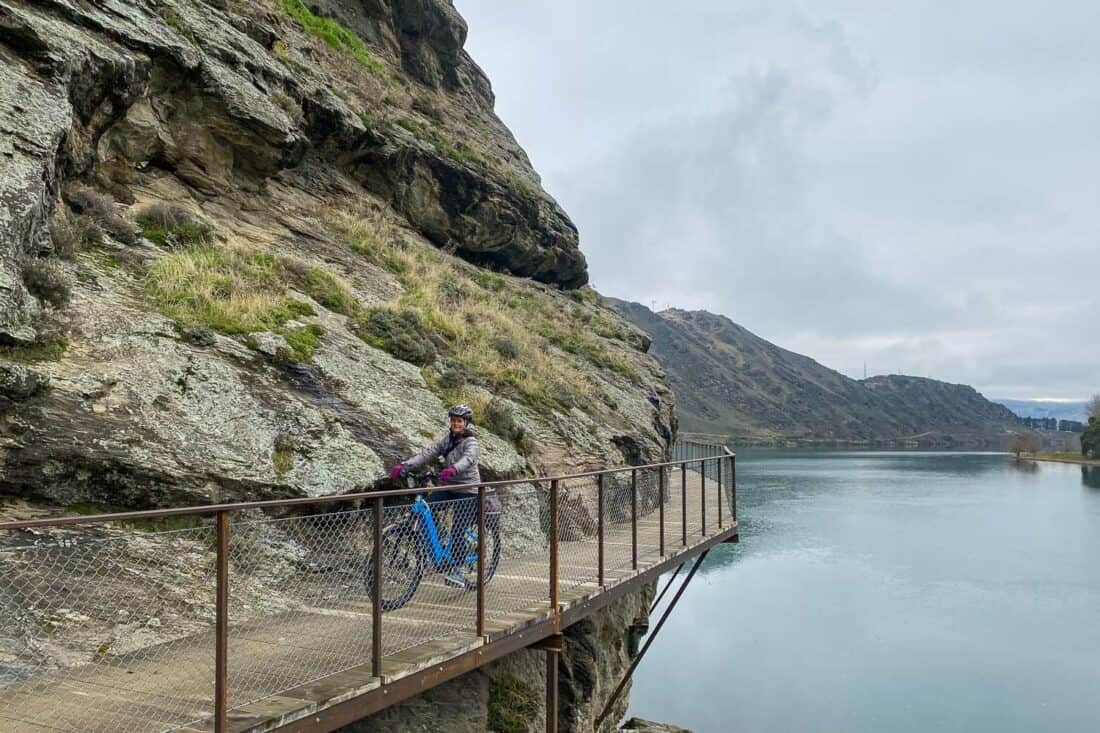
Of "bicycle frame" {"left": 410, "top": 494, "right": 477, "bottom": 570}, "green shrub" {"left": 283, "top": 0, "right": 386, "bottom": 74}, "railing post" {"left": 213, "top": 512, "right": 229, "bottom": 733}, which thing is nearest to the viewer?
"railing post" {"left": 213, "top": 512, "right": 229, "bottom": 733}

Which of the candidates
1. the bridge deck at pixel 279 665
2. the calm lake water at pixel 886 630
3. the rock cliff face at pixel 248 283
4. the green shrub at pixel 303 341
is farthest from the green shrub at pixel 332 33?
the calm lake water at pixel 886 630

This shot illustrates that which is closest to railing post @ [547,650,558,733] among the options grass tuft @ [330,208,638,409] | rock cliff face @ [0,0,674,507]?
rock cliff face @ [0,0,674,507]

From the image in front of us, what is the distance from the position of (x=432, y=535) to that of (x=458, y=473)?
2.90 ft

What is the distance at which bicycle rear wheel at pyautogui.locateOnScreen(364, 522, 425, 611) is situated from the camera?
19.7ft

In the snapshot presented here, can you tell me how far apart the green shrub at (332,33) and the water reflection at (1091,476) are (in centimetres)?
8080

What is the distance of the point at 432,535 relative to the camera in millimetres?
6312

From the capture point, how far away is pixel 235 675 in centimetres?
475

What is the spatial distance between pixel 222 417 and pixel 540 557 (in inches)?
145

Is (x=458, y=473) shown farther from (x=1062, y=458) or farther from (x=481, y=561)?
(x=1062, y=458)

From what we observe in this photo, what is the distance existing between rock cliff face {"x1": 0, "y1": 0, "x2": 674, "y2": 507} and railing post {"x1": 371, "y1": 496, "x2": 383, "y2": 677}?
2.89 metres

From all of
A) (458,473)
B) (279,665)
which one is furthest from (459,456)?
(279,665)

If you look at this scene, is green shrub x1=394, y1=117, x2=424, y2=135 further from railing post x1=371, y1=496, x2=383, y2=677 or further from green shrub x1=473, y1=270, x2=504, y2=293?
railing post x1=371, y1=496, x2=383, y2=677

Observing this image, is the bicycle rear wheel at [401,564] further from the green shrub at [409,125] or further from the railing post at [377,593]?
the green shrub at [409,125]

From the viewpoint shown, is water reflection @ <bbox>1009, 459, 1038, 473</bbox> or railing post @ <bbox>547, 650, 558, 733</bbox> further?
water reflection @ <bbox>1009, 459, 1038, 473</bbox>
